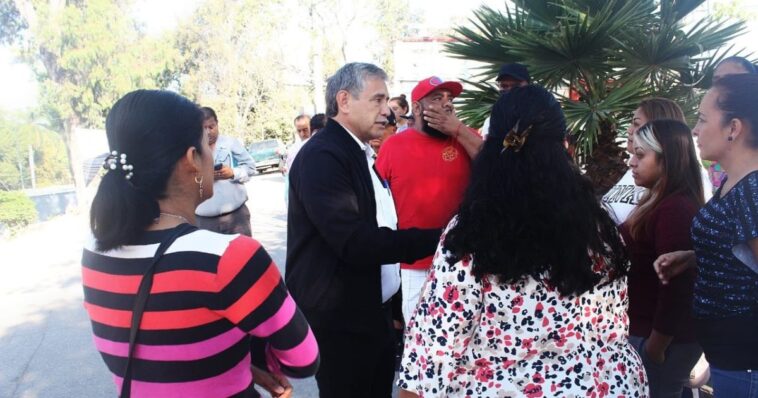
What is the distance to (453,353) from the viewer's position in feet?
5.85

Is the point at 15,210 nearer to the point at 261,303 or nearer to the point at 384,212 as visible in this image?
the point at 384,212

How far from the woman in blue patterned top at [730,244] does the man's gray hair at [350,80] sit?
1415 mm

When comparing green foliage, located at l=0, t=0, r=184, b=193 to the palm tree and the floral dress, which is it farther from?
the floral dress

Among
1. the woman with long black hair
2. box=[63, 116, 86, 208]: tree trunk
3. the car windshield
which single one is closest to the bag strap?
the woman with long black hair

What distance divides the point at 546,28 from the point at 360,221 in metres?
3.17

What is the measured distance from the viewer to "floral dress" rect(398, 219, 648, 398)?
1768 millimetres

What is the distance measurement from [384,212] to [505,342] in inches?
45.5

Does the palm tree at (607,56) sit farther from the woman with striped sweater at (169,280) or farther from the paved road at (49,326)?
the woman with striped sweater at (169,280)

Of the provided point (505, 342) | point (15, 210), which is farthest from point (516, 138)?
point (15, 210)

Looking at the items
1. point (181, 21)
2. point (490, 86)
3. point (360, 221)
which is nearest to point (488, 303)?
point (360, 221)

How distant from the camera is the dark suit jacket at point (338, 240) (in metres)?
2.42

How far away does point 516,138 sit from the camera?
5.88 feet

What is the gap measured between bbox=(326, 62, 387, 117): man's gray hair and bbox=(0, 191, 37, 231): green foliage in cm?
1486

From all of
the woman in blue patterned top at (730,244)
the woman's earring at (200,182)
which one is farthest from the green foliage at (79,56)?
the woman in blue patterned top at (730,244)
